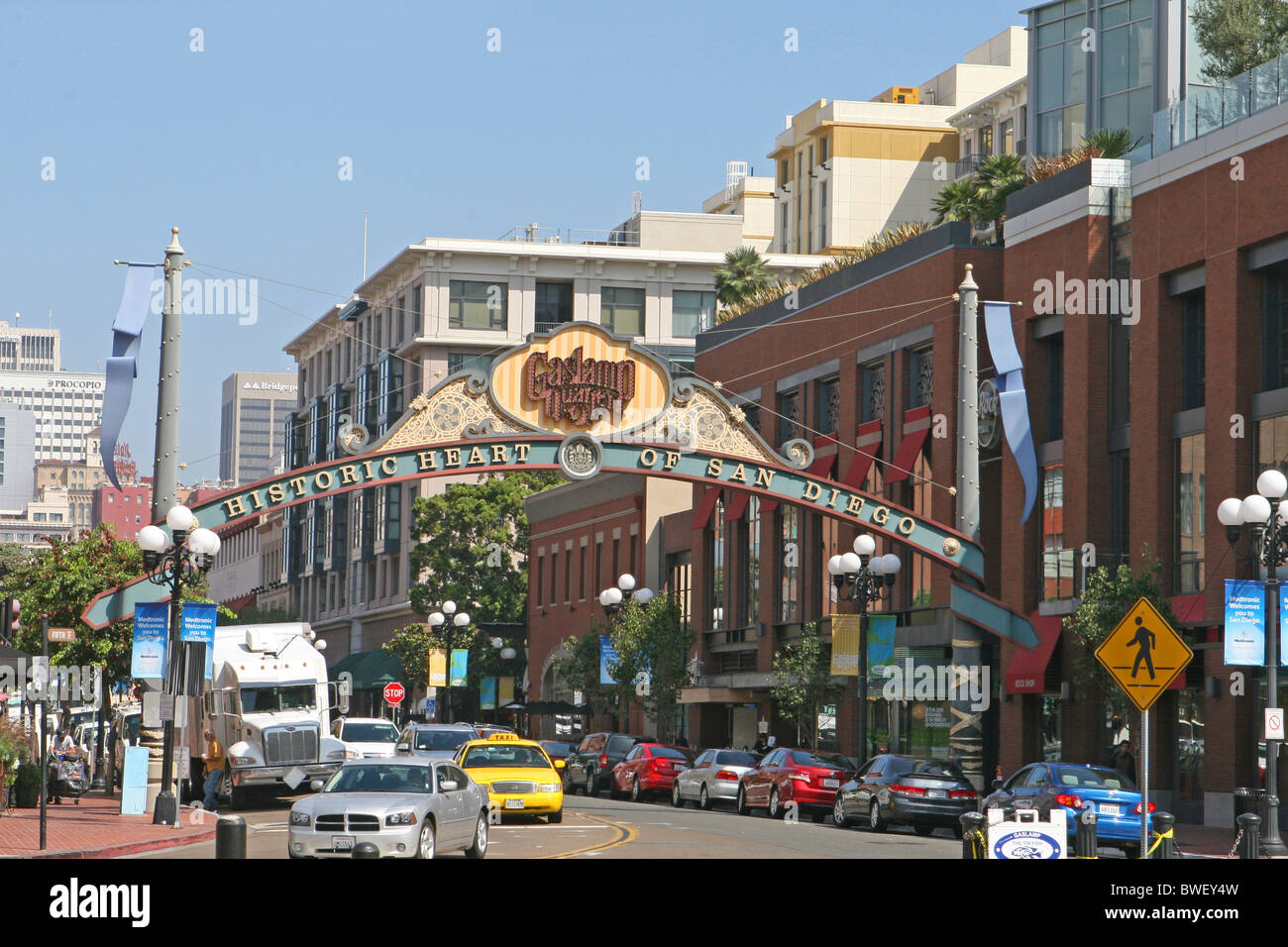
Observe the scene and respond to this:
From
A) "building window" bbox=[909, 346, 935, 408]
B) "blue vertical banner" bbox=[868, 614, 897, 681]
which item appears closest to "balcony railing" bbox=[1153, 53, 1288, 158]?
"building window" bbox=[909, 346, 935, 408]

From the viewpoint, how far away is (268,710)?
37.3 metres

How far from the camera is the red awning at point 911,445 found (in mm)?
46375

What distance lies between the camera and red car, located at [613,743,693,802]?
42812mm

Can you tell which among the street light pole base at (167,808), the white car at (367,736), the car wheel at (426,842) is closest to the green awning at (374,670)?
the white car at (367,736)

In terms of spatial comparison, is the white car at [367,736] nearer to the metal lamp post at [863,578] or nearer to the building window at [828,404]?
the metal lamp post at [863,578]

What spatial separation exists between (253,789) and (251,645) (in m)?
6.38

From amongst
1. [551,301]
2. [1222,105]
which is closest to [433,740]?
[1222,105]

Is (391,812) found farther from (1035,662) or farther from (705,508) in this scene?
(705,508)

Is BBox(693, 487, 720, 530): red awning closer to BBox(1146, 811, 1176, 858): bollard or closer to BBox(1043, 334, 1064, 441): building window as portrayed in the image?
BBox(1043, 334, 1064, 441): building window

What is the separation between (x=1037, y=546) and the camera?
4150cm

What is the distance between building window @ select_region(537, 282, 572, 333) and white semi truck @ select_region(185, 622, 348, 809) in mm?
61076
